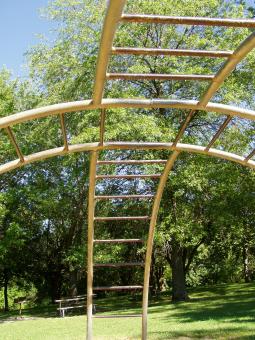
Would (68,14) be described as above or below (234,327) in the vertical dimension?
above

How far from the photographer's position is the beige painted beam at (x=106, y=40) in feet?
6.57

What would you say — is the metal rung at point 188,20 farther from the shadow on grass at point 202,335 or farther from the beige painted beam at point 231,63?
the shadow on grass at point 202,335

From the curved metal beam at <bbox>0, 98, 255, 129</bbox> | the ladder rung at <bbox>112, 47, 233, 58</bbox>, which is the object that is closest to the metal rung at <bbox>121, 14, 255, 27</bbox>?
the ladder rung at <bbox>112, 47, 233, 58</bbox>

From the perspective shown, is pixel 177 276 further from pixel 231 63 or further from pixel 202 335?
pixel 231 63

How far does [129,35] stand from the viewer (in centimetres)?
1498

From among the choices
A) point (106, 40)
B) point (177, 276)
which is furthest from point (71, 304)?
point (106, 40)

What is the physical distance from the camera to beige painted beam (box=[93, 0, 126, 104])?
2002 millimetres

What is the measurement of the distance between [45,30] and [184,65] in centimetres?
693

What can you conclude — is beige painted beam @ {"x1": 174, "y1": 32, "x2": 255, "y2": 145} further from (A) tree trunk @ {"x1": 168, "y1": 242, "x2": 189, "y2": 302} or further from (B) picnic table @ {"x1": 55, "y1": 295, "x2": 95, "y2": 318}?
(A) tree trunk @ {"x1": 168, "y1": 242, "x2": 189, "y2": 302}

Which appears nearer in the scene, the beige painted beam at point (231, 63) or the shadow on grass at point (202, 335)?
the beige painted beam at point (231, 63)

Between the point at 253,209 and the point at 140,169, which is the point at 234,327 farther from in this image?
the point at 253,209

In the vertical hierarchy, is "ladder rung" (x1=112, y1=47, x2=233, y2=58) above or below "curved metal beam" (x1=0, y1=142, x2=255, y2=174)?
above

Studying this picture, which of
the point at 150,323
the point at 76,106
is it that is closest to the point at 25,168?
the point at 150,323

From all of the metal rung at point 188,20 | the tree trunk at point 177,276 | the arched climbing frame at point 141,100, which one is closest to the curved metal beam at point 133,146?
the arched climbing frame at point 141,100
